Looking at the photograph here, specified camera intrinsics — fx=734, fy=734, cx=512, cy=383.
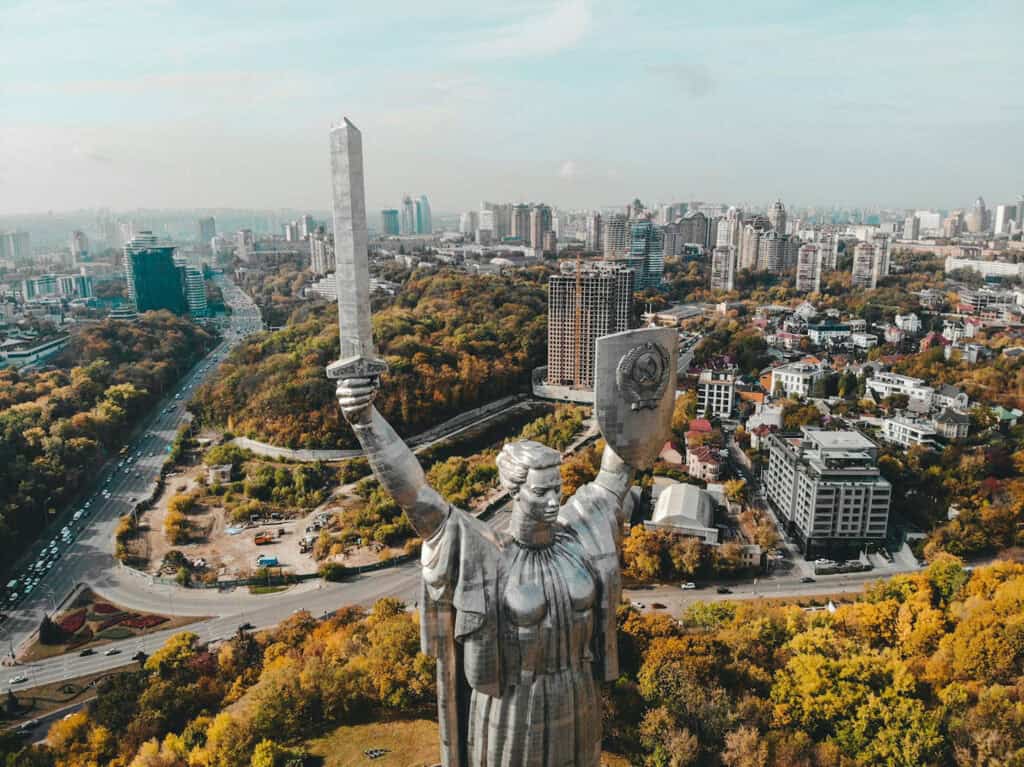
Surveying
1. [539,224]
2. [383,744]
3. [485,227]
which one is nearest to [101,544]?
[383,744]

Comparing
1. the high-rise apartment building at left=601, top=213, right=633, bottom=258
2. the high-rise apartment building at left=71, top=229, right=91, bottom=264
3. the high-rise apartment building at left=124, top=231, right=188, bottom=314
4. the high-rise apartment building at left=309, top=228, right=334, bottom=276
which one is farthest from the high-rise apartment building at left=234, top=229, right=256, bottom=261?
the high-rise apartment building at left=601, top=213, right=633, bottom=258

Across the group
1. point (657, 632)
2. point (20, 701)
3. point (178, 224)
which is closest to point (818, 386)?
point (657, 632)

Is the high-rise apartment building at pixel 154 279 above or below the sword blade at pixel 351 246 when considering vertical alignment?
below

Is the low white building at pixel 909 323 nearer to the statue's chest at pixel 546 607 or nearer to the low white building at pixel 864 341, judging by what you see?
the low white building at pixel 864 341

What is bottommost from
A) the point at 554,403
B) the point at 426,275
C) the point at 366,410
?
the point at 554,403

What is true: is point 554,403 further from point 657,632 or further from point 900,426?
point 657,632

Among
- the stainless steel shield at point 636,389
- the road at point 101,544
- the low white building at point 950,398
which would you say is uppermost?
the stainless steel shield at point 636,389

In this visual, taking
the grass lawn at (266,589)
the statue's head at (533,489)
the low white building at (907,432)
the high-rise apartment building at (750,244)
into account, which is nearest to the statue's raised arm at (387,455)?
the statue's head at (533,489)
